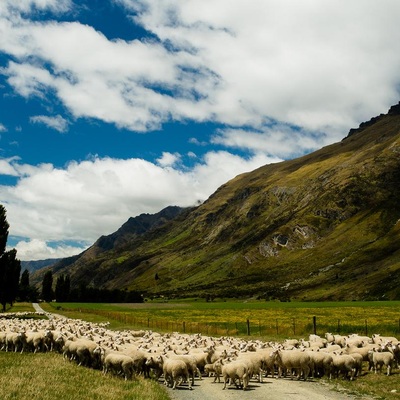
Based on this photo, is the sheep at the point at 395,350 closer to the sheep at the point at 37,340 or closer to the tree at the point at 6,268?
the sheep at the point at 37,340

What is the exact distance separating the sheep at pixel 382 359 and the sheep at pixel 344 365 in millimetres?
1497

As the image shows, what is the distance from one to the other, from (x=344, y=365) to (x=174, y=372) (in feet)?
31.2

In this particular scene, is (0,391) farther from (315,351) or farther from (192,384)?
(315,351)

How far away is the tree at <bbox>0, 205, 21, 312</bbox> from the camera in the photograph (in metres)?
75.6

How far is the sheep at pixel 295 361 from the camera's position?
2422 cm

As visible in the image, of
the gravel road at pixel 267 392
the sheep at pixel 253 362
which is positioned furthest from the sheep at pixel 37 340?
the sheep at pixel 253 362

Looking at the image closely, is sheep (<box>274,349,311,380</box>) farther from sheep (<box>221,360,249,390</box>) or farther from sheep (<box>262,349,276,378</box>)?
sheep (<box>221,360,249,390</box>)

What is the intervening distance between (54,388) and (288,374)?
1417 centimetres

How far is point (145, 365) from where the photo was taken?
79.3 ft

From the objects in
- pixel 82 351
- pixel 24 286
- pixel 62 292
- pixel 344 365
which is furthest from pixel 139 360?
pixel 62 292

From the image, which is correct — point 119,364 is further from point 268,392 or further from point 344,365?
point 344,365

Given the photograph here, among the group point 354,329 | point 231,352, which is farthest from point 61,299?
point 231,352

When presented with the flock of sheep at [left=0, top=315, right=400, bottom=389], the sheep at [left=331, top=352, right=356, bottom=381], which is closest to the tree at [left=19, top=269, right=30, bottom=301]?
the flock of sheep at [left=0, top=315, right=400, bottom=389]

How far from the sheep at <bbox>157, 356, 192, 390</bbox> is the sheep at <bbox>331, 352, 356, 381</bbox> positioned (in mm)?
8308
